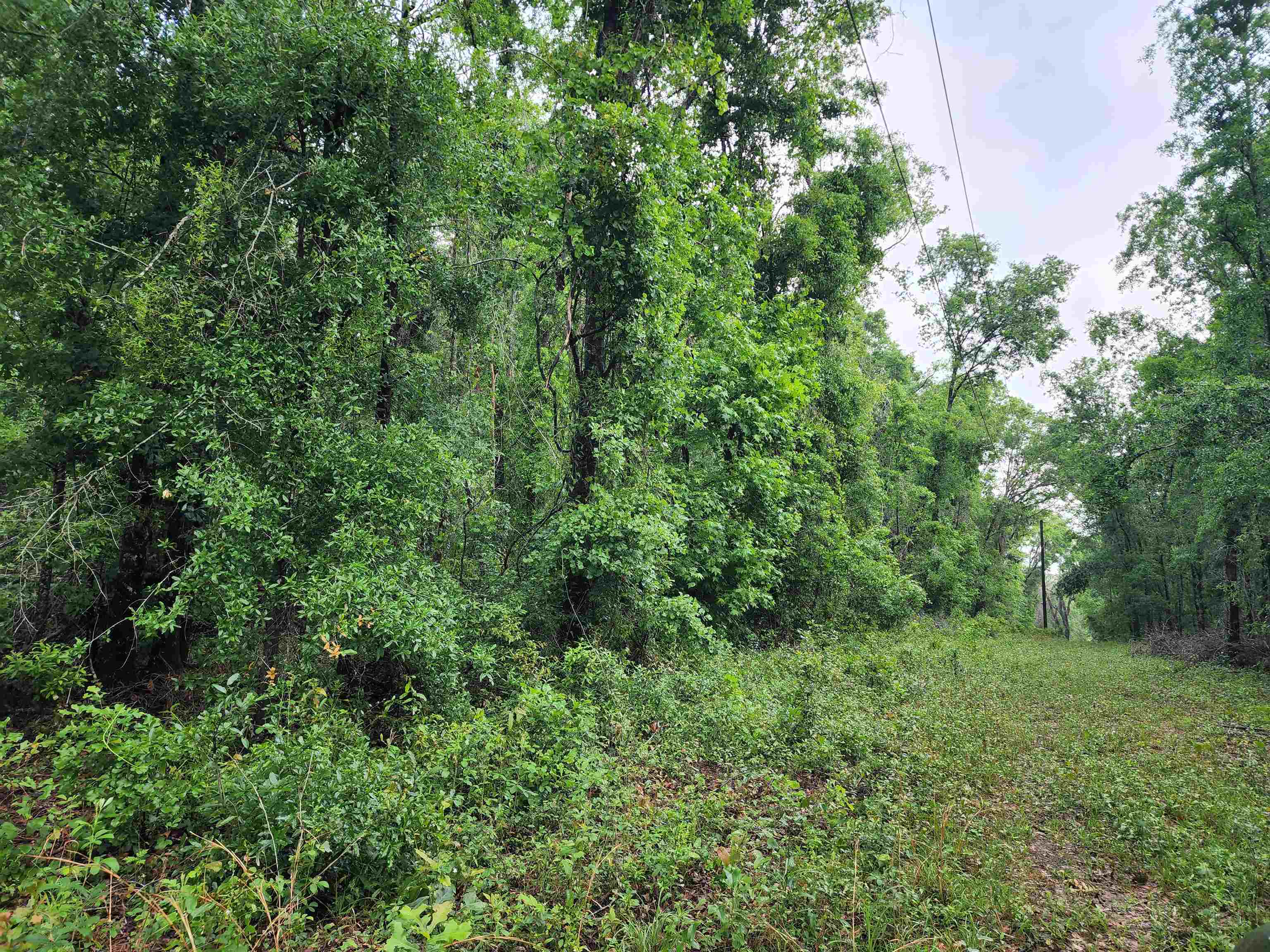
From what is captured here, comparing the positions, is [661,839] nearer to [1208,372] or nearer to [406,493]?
[406,493]

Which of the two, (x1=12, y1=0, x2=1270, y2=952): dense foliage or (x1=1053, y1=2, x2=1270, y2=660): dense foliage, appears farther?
(x1=1053, y1=2, x2=1270, y2=660): dense foliage

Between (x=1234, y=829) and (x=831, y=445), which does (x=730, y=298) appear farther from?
(x=1234, y=829)

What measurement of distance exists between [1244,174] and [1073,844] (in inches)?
748

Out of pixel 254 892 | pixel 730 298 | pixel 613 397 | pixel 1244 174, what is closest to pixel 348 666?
pixel 254 892

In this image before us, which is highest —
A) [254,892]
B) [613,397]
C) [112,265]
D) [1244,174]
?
[1244,174]

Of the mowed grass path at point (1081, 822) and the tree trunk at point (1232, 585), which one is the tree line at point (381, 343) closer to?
the mowed grass path at point (1081, 822)

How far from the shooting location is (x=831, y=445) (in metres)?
15.4

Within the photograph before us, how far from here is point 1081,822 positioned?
479 centimetres

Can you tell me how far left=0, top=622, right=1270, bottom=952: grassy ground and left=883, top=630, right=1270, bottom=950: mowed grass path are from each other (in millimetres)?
24

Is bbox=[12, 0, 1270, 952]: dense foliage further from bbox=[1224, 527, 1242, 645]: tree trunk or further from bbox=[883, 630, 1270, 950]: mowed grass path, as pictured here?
bbox=[1224, 527, 1242, 645]: tree trunk

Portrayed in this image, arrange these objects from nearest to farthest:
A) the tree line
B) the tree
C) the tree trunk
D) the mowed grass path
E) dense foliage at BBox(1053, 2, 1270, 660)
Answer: the mowed grass path < the tree line < dense foliage at BBox(1053, 2, 1270, 660) < the tree trunk < the tree

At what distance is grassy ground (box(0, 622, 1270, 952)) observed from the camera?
10.1 feet

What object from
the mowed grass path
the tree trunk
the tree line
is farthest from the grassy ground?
the tree trunk

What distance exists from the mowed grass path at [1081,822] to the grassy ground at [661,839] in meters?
0.02
